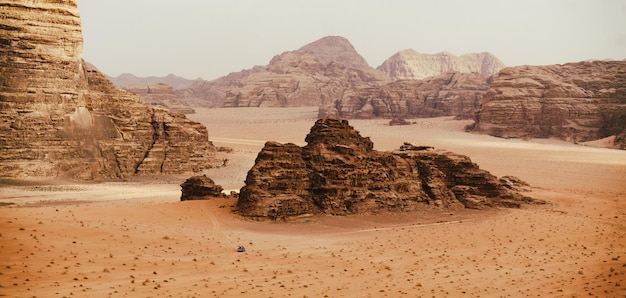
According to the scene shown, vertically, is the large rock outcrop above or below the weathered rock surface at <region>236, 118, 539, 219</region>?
above

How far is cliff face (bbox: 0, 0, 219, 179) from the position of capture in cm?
2872

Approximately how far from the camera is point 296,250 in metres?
16.7

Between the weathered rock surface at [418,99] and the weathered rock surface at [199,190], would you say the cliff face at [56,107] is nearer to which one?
the weathered rock surface at [199,190]

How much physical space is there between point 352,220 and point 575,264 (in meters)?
8.29

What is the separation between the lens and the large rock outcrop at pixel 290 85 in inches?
4321

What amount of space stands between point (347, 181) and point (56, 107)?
16.5 m

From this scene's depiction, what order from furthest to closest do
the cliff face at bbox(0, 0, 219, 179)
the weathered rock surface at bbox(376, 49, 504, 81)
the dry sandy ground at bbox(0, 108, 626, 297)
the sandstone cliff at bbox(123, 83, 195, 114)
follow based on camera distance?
the weathered rock surface at bbox(376, 49, 504, 81) → the sandstone cliff at bbox(123, 83, 195, 114) → the cliff face at bbox(0, 0, 219, 179) → the dry sandy ground at bbox(0, 108, 626, 297)

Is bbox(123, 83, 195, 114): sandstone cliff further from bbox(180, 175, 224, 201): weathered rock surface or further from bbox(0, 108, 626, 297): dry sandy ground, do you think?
bbox(180, 175, 224, 201): weathered rock surface

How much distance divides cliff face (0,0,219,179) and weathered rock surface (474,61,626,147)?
39.7m

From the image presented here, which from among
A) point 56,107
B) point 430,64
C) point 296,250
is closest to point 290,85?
point 430,64

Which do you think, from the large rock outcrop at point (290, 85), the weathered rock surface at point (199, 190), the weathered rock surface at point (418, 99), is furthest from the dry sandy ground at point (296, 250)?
the large rock outcrop at point (290, 85)

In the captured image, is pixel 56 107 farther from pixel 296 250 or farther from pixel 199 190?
pixel 296 250

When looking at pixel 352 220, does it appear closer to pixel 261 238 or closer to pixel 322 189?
pixel 322 189

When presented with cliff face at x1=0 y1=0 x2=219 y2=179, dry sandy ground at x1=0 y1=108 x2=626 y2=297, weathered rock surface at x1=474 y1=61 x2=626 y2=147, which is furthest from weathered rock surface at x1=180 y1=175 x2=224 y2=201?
weathered rock surface at x1=474 y1=61 x2=626 y2=147
